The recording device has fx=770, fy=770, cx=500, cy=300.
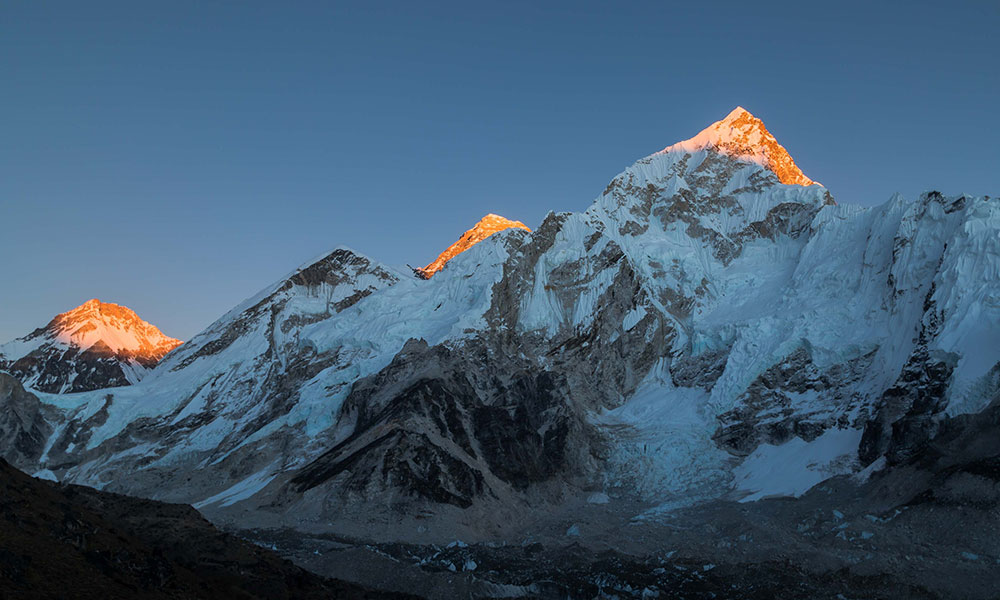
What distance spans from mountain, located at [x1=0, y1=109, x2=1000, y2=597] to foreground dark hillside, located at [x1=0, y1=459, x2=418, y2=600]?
21470 mm

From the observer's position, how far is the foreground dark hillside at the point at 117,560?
32.1 m

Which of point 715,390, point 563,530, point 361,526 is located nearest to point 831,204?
point 715,390

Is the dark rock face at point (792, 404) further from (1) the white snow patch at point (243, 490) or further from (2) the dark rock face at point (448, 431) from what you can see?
(1) the white snow patch at point (243, 490)

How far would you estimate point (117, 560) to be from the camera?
36938 millimetres

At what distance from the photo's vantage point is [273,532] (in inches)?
4139

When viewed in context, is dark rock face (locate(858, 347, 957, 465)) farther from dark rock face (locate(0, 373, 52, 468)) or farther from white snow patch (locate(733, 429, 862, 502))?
dark rock face (locate(0, 373, 52, 468))

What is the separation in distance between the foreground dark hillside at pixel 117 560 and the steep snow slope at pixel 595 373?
53.9 m

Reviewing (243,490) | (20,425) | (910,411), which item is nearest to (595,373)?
(910,411)

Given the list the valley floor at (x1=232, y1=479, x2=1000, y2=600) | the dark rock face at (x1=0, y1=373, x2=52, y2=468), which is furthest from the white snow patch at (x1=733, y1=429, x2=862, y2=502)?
the dark rock face at (x1=0, y1=373, x2=52, y2=468)

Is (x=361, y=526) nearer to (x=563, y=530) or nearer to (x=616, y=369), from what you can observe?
(x=563, y=530)

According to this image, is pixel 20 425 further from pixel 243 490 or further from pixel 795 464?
pixel 795 464

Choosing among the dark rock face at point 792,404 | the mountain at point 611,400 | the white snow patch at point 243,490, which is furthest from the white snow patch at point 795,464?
the white snow patch at point 243,490

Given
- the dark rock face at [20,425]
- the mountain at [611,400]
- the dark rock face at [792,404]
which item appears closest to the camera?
the mountain at [611,400]

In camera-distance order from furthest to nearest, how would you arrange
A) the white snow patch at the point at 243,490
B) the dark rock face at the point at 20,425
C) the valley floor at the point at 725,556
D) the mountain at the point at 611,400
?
the dark rock face at the point at 20,425, the white snow patch at the point at 243,490, the mountain at the point at 611,400, the valley floor at the point at 725,556
